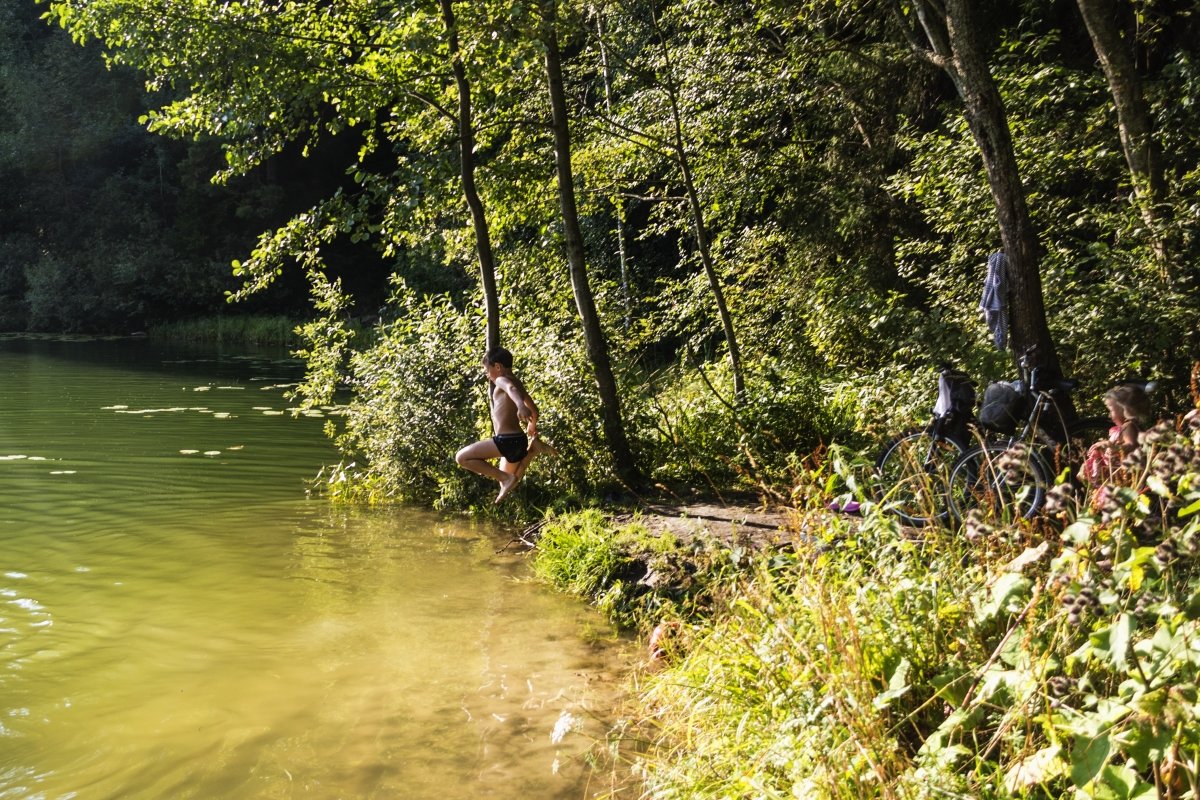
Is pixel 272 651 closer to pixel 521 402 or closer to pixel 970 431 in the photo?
pixel 521 402

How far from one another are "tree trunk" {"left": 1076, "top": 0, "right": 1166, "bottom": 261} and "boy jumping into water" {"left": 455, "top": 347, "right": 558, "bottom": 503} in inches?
230

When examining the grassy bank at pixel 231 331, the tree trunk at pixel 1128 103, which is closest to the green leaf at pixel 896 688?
the tree trunk at pixel 1128 103

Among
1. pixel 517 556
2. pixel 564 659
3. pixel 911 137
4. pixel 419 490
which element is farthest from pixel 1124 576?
pixel 911 137

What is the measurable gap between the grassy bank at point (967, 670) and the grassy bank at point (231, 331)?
36.4m

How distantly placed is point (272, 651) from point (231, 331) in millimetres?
37135

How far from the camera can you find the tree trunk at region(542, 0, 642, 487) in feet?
30.1

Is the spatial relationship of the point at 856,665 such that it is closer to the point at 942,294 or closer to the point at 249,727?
the point at 249,727

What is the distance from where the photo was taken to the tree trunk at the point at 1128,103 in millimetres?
9023

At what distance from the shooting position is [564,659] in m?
5.89

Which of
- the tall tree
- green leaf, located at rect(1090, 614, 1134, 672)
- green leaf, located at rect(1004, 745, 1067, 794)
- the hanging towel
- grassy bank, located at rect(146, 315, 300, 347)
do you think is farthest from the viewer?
grassy bank, located at rect(146, 315, 300, 347)

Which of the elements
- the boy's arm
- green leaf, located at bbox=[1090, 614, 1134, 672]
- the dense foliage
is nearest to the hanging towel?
the dense foliage

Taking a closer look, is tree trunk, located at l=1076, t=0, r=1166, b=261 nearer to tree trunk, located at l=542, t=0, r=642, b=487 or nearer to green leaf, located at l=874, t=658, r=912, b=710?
tree trunk, located at l=542, t=0, r=642, b=487

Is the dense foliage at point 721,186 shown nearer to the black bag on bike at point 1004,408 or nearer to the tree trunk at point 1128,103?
the tree trunk at point 1128,103

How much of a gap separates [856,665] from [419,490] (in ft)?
27.0
